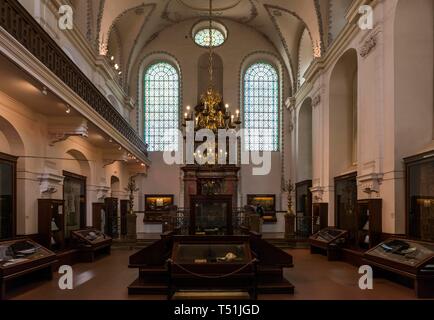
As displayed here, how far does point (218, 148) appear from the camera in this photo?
24.1m

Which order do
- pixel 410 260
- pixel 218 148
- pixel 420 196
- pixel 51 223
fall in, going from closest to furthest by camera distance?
pixel 410 260, pixel 420 196, pixel 51 223, pixel 218 148

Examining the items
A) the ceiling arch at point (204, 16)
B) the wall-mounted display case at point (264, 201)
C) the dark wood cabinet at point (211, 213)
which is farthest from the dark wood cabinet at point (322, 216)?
the wall-mounted display case at point (264, 201)

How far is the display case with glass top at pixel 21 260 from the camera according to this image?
8.45m

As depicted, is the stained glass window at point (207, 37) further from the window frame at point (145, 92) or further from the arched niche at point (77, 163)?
the arched niche at point (77, 163)

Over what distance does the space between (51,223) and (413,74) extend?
33.6 ft

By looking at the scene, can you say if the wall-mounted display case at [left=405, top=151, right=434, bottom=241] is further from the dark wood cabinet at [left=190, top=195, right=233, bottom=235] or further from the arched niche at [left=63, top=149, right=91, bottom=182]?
the arched niche at [left=63, top=149, right=91, bottom=182]

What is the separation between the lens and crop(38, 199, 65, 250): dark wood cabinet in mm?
12148

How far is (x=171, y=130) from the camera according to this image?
1073 inches

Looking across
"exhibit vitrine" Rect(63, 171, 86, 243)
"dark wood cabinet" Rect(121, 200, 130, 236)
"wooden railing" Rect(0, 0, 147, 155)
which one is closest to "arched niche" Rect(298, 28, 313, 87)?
"dark wood cabinet" Rect(121, 200, 130, 236)

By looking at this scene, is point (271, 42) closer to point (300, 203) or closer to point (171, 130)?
point (171, 130)

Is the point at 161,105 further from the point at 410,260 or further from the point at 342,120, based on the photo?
the point at 410,260

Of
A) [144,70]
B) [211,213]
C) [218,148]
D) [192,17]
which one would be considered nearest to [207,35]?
[192,17]

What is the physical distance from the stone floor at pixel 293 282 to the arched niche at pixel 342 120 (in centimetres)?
543
